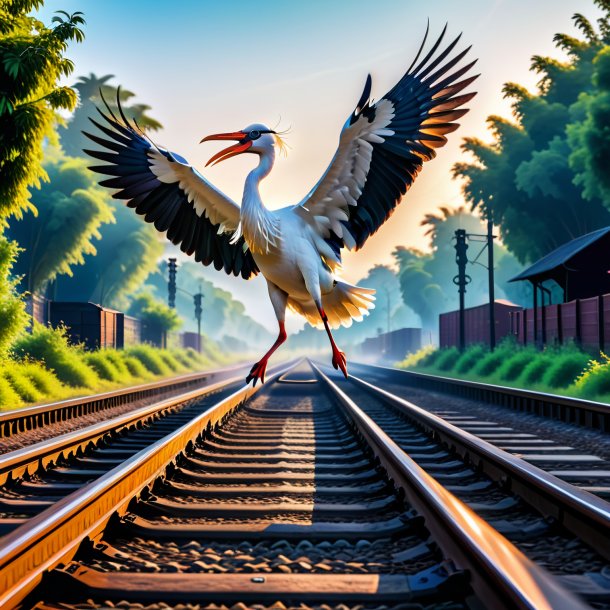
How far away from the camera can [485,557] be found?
2.37 metres

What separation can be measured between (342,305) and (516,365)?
596 inches

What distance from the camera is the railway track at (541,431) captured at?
5.52m

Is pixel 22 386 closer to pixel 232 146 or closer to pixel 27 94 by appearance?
pixel 27 94

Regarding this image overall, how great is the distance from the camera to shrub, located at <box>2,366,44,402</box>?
12539 mm

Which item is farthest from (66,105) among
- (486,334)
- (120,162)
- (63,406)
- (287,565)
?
(486,334)

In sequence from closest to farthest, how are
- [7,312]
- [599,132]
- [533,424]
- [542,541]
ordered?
[542,541]
[533,424]
[7,312]
[599,132]

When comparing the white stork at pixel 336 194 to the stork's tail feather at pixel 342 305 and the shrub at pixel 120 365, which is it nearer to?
the stork's tail feather at pixel 342 305

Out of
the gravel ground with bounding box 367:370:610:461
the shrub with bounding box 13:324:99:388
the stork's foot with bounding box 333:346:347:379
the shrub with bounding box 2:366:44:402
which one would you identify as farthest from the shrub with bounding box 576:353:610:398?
the shrub with bounding box 13:324:99:388

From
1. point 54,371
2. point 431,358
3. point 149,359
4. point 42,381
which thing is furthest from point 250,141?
point 431,358

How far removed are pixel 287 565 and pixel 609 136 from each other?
20484mm

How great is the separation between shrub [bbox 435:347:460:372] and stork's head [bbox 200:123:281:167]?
81.2 feet

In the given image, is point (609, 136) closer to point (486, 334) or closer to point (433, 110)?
point (486, 334)

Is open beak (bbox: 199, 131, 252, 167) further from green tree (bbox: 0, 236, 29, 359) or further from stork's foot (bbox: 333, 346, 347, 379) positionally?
green tree (bbox: 0, 236, 29, 359)

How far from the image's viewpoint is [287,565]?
290 cm
